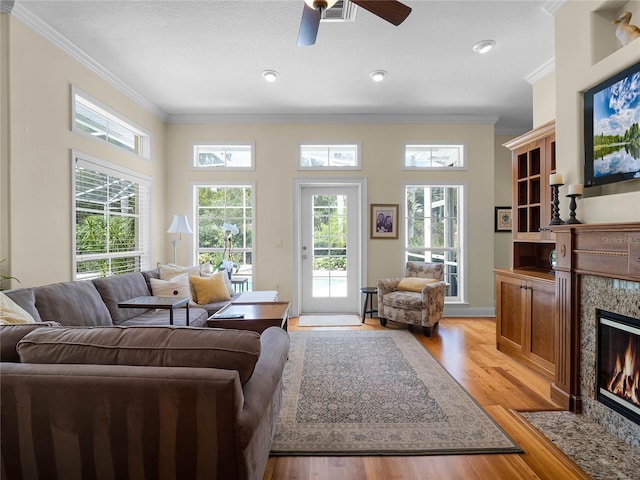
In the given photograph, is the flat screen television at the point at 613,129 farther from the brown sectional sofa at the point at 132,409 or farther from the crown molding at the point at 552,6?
the brown sectional sofa at the point at 132,409

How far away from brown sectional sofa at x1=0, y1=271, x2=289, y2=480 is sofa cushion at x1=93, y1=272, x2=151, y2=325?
1.89 meters

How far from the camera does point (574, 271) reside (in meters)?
2.25

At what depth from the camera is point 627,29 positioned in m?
2.01

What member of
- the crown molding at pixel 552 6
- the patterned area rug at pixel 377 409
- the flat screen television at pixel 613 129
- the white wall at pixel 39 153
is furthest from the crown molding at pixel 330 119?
the patterned area rug at pixel 377 409

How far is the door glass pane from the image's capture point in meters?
5.08

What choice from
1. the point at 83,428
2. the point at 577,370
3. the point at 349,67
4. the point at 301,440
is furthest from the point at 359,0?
the point at 577,370

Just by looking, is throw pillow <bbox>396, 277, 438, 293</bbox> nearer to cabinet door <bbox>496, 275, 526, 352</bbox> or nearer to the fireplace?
cabinet door <bbox>496, 275, 526, 352</bbox>

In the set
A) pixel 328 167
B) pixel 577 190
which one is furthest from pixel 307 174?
pixel 577 190

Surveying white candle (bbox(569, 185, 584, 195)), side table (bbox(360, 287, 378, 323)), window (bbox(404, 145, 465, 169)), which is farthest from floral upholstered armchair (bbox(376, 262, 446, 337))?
white candle (bbox(569, 185, 584, 195))

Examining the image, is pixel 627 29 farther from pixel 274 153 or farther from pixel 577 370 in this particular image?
pixel 274 153

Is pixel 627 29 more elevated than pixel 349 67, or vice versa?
pixel 349 67

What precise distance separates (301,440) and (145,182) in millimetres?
3922

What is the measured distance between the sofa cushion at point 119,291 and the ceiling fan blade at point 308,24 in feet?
9.10

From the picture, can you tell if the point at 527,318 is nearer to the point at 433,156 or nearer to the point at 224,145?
the point at 433,156
